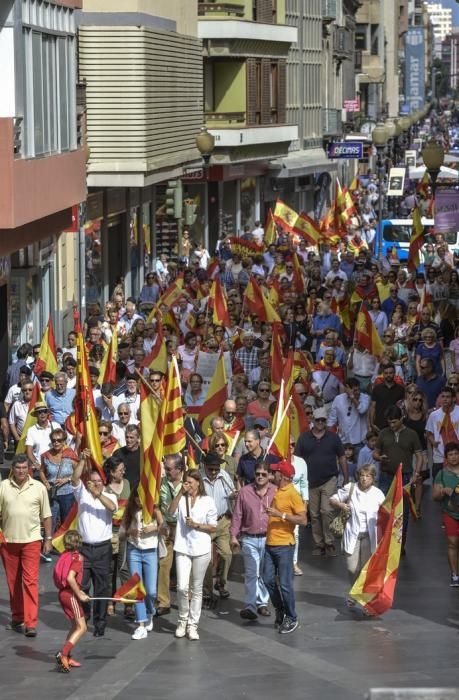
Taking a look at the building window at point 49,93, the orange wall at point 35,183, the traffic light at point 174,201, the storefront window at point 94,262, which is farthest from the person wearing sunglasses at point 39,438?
the traffic light at point 174,201

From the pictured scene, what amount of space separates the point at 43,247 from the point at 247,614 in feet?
50.7

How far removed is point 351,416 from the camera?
755 inches

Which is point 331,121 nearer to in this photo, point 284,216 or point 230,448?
point 284,216

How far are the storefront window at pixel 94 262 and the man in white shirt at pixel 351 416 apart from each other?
1600 centimetres

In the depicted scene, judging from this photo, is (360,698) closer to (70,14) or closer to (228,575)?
(228,575)

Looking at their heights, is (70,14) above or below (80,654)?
above

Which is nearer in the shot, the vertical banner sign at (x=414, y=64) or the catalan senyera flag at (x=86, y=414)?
the catalan senyera flag at (x=86, y=414)

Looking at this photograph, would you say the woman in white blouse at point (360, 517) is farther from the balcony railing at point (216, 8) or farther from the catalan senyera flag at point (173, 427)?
the balcony railing at point (216, 8)

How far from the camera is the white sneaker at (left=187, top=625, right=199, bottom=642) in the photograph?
14.0 metres

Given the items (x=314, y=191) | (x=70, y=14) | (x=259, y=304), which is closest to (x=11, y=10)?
(x=70, y=14)

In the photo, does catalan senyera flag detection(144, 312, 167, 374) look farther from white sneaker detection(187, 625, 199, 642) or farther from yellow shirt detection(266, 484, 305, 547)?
white sneaker detection(187, 625, 199, 642)

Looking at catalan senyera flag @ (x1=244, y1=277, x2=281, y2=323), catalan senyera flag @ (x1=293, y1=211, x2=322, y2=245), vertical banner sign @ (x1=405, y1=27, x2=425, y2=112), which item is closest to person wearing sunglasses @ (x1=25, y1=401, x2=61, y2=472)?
catalan senyera flag @ (x1=244, y1=277, x2=281, y2=323)

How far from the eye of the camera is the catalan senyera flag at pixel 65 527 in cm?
1484

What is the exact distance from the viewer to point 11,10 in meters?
21.9
